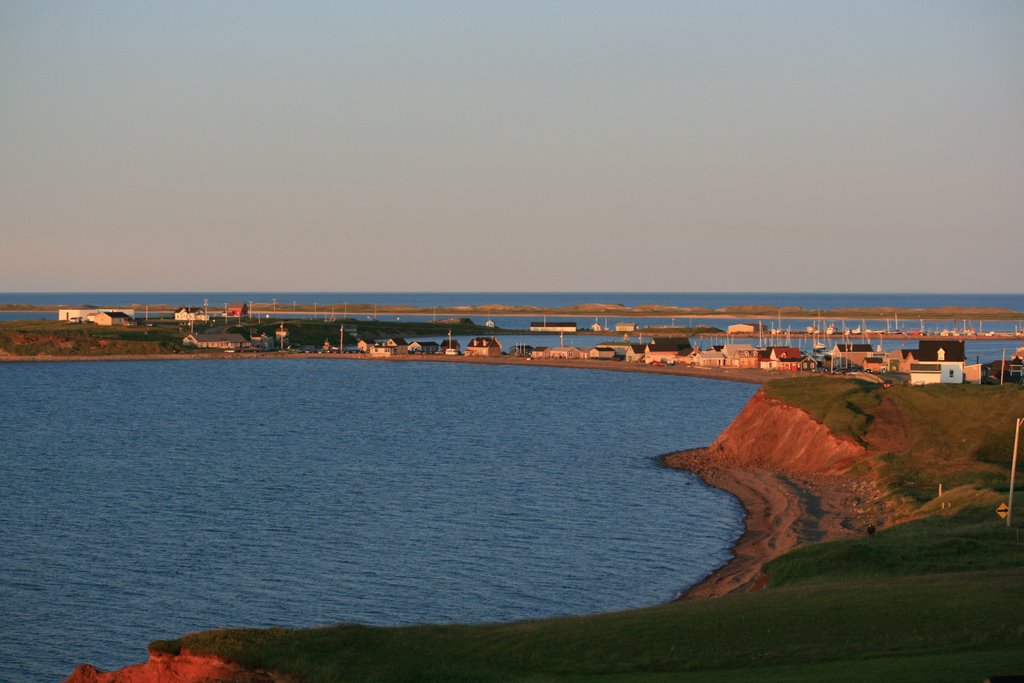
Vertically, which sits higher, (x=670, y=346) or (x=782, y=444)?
(x=670, y=346)

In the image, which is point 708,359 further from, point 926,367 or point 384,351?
point 926,367

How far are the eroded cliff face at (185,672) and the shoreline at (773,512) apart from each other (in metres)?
16.7

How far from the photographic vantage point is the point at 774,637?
88.7ft

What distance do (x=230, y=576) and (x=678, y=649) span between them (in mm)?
19828

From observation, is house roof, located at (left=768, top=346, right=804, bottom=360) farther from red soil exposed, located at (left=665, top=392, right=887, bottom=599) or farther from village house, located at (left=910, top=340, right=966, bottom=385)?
red soil exposed, located at (left=665, top=392, right=887, bottom=599)

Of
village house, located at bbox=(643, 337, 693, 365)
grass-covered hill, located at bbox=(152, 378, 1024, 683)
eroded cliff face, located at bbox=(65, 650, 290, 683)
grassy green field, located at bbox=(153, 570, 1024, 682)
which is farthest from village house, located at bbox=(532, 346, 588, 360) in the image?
eroded cliff face, located at bbox=(65, 650, 290, 683)

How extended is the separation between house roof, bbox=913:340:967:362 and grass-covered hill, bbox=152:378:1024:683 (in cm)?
6678

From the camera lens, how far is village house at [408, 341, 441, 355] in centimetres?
19000

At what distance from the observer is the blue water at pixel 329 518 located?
123 ft

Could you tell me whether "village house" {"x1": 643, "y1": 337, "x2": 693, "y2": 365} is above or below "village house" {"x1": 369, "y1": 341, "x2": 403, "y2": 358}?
above

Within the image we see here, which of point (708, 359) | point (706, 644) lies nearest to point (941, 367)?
point (708, 359)

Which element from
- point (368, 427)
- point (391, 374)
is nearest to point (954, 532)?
point (368, 427)

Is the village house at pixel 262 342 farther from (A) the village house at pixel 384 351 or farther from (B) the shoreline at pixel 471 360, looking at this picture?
(A) the village house at pixel 384 351

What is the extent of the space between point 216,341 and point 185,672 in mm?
166000
